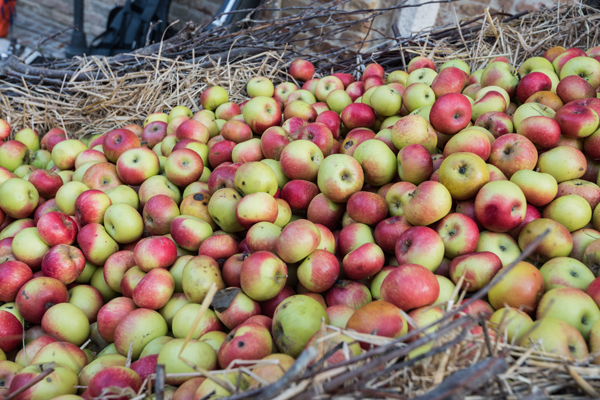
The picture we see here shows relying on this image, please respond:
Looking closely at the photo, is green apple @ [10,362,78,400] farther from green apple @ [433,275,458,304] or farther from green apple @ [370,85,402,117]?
green apple @ [370,85,402,117]

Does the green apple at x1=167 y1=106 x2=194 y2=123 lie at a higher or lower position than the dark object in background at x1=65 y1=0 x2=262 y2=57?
lower

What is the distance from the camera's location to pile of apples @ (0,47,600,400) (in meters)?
1.44

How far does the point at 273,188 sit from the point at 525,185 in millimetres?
1242

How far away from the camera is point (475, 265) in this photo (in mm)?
1580

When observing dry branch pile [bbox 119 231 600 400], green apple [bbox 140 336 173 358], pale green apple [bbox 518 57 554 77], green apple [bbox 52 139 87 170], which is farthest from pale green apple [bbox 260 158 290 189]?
pale green apple [bbox 518 57 554 77]

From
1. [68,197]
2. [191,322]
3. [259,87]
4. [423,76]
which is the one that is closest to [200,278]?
[191,322]

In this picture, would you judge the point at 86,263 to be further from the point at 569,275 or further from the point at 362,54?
the point at 362,54

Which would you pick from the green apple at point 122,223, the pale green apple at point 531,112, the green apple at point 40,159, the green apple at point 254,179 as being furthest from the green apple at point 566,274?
the green apple at point 40,159

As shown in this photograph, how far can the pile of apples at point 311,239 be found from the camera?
144 cm

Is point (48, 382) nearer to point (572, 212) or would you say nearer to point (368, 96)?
point (572, 212)

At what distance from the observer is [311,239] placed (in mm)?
1752

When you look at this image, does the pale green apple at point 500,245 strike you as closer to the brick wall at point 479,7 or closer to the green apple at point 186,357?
the green apple at point 186,357

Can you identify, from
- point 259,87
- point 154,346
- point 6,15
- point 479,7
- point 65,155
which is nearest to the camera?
point 154,346

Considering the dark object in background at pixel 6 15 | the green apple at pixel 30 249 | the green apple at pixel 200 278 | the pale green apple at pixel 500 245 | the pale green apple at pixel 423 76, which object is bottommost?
the green apple at pixel 30 249
